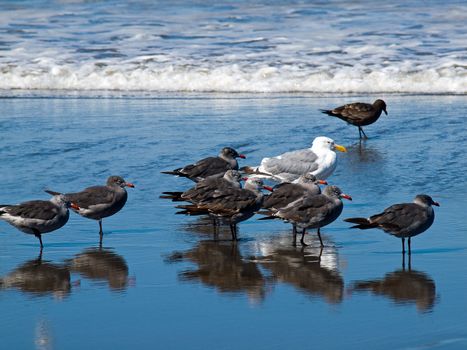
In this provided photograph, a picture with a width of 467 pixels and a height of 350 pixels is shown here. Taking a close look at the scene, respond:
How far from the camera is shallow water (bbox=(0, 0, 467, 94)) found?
62.0 feet

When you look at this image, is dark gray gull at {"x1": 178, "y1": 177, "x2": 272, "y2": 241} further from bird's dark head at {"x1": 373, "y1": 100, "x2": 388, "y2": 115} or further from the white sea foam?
the white sea foam

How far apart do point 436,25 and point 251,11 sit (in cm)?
570

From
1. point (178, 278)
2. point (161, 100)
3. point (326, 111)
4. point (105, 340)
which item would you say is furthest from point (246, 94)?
point (105, 340)

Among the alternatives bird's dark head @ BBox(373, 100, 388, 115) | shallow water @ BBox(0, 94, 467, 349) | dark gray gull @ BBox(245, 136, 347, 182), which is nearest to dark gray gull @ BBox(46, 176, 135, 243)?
shallow water @ BBox(0, 94, 467, 349)

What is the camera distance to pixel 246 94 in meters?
18.1

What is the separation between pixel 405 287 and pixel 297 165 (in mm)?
4498

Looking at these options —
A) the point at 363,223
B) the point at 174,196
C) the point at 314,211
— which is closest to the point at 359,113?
the point at 174,196

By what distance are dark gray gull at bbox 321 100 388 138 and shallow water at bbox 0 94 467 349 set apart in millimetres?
204

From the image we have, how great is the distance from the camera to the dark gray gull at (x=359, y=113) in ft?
46.2

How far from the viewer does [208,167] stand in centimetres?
1062

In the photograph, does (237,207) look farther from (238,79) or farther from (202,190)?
(238,79)

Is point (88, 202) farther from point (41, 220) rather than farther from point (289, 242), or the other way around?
point (289, 242)

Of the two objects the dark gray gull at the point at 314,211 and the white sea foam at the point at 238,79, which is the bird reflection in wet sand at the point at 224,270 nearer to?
the dark gray gull at the point at 314,211

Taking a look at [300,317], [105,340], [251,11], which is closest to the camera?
[105,340]
